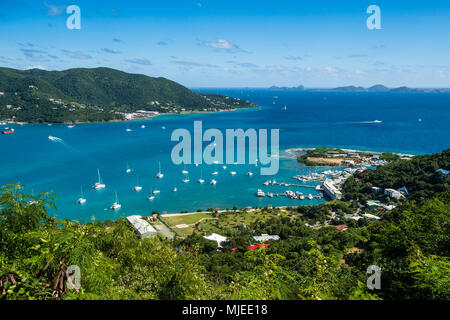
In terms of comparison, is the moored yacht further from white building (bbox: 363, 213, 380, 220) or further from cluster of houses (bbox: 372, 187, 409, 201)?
cluster of houses (bbox: 372, 187, 409, 201)

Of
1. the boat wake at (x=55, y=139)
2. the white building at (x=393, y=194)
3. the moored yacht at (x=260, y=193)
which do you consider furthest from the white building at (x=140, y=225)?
the boat wake at (x=55, y=139)

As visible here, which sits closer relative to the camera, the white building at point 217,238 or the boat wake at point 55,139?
the white building at point 217,238

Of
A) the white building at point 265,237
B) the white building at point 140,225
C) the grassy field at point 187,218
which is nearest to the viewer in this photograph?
the white building at point 265,237

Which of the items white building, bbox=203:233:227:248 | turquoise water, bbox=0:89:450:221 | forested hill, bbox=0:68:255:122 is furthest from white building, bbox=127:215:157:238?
forested hill, bbox=0:68:255:122

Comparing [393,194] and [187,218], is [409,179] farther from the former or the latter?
[187,218]

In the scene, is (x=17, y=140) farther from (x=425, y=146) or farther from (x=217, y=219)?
(x=425, y=146)

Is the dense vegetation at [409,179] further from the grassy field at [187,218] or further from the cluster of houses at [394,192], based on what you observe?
the grassy field at [187,218]

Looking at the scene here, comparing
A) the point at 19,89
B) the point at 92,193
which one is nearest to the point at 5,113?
the point at 19,89
